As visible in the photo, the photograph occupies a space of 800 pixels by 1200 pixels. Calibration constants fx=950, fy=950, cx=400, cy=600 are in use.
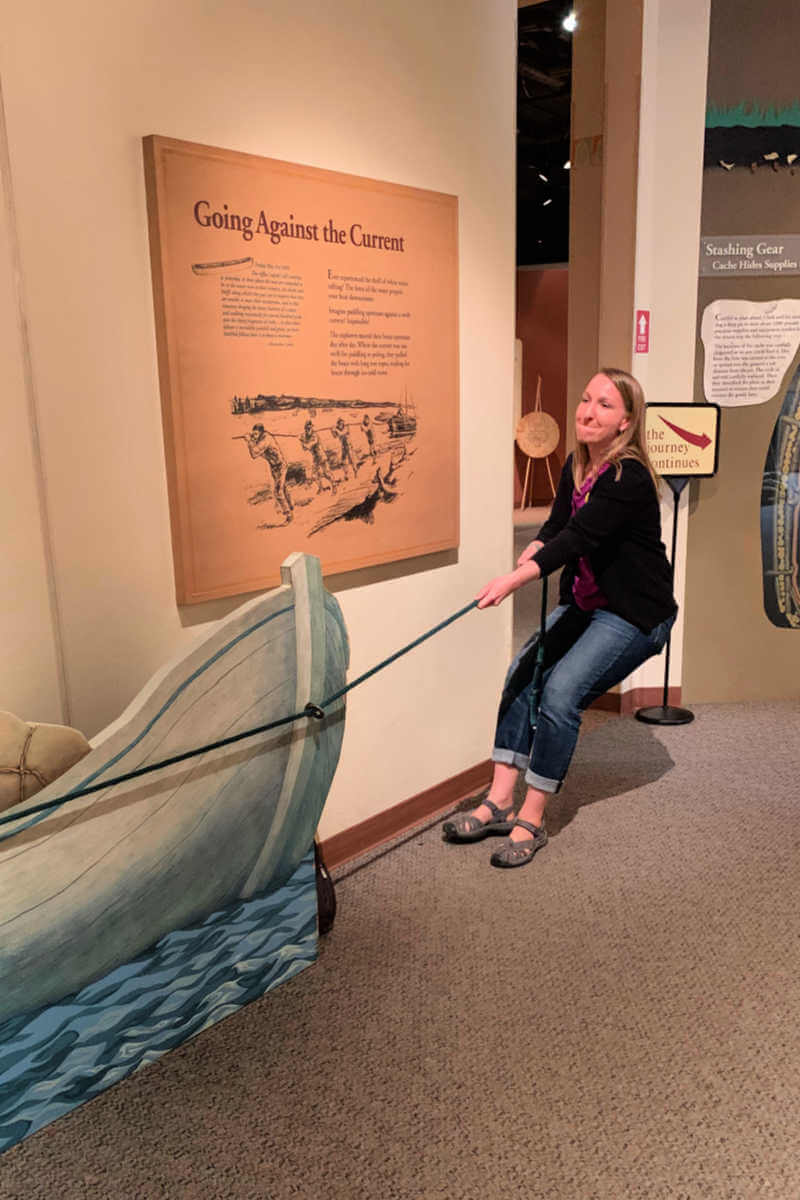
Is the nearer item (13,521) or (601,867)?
(13,521)

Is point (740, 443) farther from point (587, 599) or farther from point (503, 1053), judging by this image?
point (503, 1053)

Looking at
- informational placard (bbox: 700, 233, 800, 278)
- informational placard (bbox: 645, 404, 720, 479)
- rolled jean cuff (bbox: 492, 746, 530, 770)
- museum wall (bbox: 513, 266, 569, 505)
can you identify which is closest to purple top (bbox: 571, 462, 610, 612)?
rolled jean cuff (bbox: 492, 746, 530, 770)

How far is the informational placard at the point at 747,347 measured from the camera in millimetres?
3887

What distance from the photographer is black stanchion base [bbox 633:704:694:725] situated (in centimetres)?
398

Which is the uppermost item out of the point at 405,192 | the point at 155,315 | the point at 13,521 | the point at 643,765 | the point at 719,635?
the point at 405,192

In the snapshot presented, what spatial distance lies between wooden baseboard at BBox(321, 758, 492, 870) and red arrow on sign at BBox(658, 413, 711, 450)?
5.02ft

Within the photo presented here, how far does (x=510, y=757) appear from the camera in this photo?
2953mm

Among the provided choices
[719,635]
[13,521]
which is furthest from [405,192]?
[719,635]

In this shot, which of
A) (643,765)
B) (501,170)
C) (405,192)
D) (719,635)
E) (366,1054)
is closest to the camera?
(366,1054)

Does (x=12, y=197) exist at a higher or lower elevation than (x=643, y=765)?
higher

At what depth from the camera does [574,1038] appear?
2.03 meters

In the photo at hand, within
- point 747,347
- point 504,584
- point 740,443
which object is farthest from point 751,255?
point 504,584

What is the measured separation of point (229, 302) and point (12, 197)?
0.53 meters

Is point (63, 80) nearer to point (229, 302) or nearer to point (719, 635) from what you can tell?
point (229, 302)
